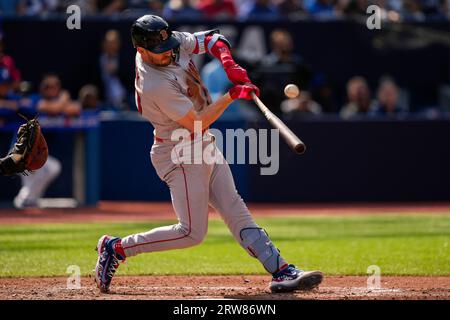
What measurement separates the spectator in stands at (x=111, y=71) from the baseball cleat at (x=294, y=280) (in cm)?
856

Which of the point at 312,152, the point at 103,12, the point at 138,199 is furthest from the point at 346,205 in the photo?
the point at 103,12

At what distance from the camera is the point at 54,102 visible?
44.2ft

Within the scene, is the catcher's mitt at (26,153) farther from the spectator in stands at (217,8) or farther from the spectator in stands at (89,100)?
the spectator in stands at (217,8)

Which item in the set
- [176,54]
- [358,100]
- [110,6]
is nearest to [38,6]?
[110,6]

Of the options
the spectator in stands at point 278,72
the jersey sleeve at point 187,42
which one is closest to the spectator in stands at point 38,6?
the spectator in stands at point 278,72

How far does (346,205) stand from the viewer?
1420cm

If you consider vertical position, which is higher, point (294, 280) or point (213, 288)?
point (294, 280)

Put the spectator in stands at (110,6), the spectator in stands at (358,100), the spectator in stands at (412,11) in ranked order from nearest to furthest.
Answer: the spectator in stands at (358,100), the spectator in stands at (110,6), the spectator in stands at (412,11)

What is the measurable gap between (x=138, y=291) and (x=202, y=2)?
33.2ft

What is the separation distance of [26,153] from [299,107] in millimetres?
7975

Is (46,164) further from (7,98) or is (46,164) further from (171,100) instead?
(171,100)

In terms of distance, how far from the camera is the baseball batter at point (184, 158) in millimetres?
6531

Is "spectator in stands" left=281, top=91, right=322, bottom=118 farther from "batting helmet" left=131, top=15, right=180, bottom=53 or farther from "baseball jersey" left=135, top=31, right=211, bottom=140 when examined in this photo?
"batting helmet" left=131, top=15, right=180, bottom=53
